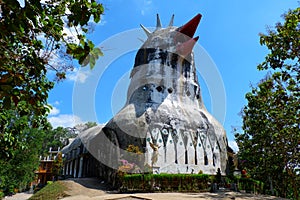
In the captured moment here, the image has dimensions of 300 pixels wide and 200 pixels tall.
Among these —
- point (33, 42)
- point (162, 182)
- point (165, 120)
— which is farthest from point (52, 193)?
point (33, 42)

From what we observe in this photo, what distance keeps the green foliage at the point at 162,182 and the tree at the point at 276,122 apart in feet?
15.0

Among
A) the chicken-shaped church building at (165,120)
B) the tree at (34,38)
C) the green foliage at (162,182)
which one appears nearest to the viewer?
the tree at (34,38)

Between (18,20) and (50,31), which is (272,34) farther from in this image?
(18,20)

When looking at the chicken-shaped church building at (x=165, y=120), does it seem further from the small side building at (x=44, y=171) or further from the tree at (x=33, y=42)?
the small side building at (x=44, y=171)

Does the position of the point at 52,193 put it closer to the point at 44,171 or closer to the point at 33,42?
the point at 33,42

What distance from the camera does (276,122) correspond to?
1259 centimetres

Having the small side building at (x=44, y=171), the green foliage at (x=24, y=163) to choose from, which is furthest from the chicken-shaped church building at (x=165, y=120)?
the small side building at (x=44, y=171)

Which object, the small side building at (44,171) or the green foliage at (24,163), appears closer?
the green foliage at (24,163)

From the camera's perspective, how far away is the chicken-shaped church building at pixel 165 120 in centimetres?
1620

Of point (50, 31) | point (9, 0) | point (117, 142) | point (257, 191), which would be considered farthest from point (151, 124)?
point (9, 0)

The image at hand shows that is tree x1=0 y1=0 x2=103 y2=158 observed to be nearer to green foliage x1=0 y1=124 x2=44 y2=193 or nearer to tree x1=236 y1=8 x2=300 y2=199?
tree x1=236 y1=8 x2=300 y2=199

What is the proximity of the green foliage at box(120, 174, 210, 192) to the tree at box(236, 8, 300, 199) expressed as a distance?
457 centimetres

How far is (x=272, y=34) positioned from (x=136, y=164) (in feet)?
33.5

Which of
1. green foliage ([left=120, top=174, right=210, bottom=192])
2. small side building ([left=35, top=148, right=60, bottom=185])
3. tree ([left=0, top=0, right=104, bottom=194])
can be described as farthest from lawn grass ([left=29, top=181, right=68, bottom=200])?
small side building ([left=35, top=148, right=60, bottom=185])
